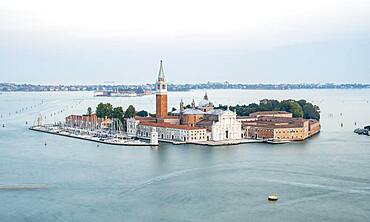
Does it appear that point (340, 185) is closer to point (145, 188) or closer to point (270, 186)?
point (270, 186)

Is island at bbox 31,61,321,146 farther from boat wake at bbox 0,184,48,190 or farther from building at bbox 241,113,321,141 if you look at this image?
boat wake at bbox 0,184,48,190

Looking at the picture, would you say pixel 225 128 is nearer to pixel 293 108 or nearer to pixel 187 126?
pixel 187 126

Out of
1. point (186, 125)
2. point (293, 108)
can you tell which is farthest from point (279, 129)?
point (293, 108)

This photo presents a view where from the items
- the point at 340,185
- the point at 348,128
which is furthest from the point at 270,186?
the point at 348,128

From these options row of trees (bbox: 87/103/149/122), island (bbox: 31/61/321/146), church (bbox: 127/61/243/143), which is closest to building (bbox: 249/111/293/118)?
island (bbox: 31/61/321/146)

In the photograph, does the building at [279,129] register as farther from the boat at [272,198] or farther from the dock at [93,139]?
the boat at [272,198]

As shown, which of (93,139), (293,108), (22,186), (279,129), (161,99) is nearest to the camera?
(22,186)

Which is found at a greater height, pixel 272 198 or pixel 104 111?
pixel 104 111

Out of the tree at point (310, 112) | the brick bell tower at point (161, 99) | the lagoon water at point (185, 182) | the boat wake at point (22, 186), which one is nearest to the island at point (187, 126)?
the brick bell tower at point (161, 99)
